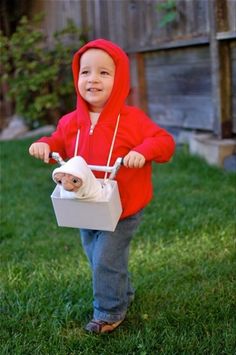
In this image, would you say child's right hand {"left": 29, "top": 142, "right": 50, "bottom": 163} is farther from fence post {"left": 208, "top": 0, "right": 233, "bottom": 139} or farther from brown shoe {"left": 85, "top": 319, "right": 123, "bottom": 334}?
fence post {"left": 208, "top": 0, "right": 233, "bottom": 139}

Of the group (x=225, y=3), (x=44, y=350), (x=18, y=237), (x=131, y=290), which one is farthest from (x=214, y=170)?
(x=44, y=350)

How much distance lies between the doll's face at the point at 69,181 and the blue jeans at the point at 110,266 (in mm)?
392

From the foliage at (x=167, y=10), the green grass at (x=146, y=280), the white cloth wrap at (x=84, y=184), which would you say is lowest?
the green grass at (x=146, y=280)

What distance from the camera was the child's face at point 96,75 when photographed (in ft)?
7.97

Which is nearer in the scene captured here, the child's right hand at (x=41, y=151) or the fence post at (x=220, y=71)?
the child's right hand at (x=41, y=151)

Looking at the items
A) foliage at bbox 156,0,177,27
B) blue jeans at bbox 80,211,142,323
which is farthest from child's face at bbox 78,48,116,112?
foliage at bbox 156,0,177,27

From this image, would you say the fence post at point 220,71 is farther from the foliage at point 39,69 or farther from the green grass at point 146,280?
the foliage at point 39,69

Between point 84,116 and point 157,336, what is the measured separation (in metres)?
1.03

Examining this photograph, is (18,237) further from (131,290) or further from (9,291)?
(131,290)

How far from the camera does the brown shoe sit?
2.59 meters

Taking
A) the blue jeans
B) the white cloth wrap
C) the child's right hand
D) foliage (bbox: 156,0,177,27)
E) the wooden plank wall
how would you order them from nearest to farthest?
the white cloth wrap, the child's right hand, the blue jeans, the wooden plank wall, foliage (bbox: 156,0,177,27)

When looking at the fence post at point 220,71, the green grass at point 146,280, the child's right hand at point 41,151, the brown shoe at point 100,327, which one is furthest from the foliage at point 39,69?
the brown shoe at point 100,327

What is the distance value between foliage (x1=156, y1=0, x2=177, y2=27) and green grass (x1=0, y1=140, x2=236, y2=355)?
1.99m

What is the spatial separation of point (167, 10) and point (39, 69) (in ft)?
11.1
